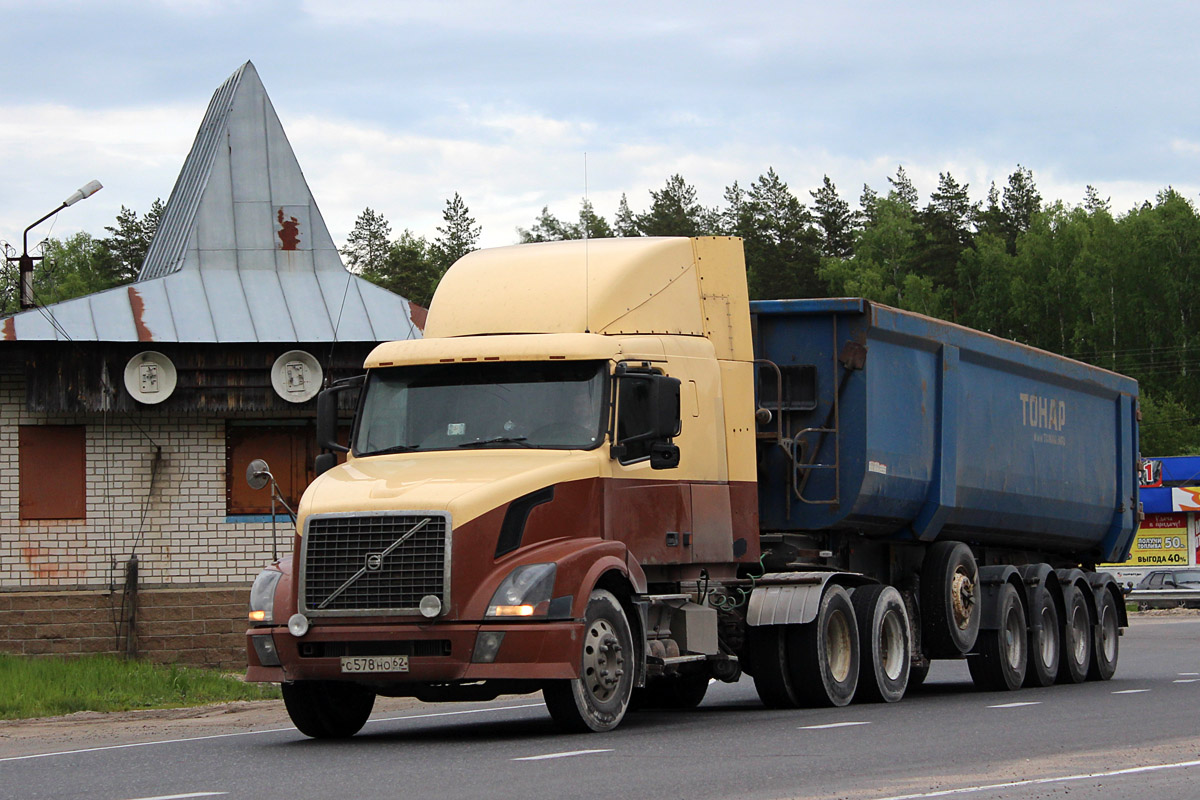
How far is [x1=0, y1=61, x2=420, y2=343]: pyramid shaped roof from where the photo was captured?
23.9 m

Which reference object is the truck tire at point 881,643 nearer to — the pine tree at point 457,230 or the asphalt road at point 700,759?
the asphalt road at point 700,759

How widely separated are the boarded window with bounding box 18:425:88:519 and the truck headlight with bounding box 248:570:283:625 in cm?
1158

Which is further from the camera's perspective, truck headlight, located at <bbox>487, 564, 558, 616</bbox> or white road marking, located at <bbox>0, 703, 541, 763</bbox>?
white road marking, located at <bbox>0, 703, 541, 763</bbox>

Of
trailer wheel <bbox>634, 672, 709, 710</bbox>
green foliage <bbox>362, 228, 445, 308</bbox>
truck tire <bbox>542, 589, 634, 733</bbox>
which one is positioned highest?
green foliage <bbox>362, 228, 445, 308</bbox>

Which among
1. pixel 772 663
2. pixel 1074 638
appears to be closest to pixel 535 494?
pixel 772 663

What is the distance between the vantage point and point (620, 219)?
111 meters

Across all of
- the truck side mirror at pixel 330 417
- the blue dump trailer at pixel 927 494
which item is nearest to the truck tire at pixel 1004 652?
the blue dump trailer at pixel 927 494

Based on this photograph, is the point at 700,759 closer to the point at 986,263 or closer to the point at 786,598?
the point at 786,598

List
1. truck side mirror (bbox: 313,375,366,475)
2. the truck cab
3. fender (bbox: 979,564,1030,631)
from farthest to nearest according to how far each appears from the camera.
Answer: fender (bbox: 979,564,1030,631), truck side mirror (bbox: 313,375,366,475), the truck cab

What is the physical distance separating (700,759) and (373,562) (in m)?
2.69

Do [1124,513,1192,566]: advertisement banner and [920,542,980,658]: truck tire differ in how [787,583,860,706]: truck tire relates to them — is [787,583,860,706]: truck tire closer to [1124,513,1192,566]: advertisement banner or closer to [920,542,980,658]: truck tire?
[920,542,980,658]: truck tire

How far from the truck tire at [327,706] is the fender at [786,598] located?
3.37m

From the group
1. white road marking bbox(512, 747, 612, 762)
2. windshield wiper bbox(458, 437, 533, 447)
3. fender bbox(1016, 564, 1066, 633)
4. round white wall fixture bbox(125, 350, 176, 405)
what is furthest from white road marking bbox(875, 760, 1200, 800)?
round white wall fixture bbox(125, 350, 176, 405)

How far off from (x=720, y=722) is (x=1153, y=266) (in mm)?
66318
